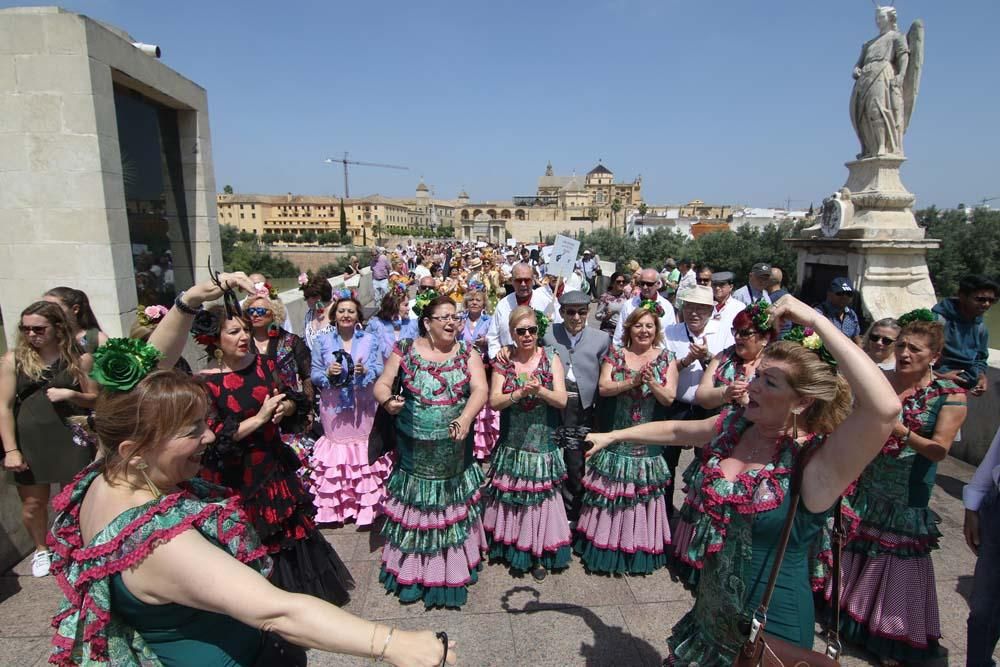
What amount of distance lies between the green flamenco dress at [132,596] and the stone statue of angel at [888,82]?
9.76 metres

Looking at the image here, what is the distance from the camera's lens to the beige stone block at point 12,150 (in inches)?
187

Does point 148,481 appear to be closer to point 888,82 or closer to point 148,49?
point 148,49

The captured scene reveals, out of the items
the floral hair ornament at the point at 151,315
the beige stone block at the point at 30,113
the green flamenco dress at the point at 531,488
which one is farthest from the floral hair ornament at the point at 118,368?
the beige stone block at the point at 30,113

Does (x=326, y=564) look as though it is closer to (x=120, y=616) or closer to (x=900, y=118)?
(x=120, y=616)

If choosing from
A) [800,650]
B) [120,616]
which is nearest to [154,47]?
[120,616]

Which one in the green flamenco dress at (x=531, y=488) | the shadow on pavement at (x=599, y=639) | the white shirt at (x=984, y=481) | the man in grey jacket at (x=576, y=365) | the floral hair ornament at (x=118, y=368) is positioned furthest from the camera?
the man in grey jacket at (x=576, y=365)

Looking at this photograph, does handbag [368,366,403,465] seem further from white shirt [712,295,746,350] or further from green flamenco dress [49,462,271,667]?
white shirt [712,295,746,350]

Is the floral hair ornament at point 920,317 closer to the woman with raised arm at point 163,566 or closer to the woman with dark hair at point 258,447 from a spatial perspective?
the woman with raised arm at point 163,566

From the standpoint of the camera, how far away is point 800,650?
5.69 feet

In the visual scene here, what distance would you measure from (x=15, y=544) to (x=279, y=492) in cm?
222

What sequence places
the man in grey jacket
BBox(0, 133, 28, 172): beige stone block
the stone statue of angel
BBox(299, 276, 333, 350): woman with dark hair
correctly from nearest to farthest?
the man in grey jacket < BBox(0, 133, 28, 172): beige stone block < BBox(299, 276, 333, 350): woman with dark hair < the stone statue of angel

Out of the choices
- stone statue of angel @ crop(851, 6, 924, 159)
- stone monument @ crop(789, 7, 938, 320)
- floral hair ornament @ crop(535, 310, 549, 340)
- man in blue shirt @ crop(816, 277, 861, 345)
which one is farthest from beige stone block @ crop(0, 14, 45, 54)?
stone statue of angel @ crop(851, 6, 924, 159)

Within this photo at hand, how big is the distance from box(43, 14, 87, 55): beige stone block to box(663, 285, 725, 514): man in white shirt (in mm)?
5673

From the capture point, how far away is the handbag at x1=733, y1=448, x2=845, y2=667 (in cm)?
172
